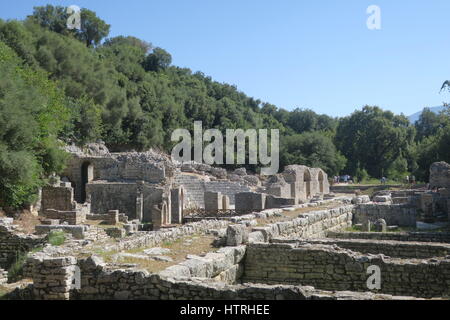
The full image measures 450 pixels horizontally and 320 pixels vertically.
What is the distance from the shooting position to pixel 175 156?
50375 mm

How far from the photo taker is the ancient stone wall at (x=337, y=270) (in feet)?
26.2

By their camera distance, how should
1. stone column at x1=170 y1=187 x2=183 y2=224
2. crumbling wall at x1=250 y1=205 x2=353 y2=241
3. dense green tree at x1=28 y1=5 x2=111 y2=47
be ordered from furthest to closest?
dense green tree at x1=28 y1=5 x2=111 y2=47 → stone column at x1=170 y1=187 x2=183 y2=224 → crumbling wall at x1=250 y1=205 x2=353 y2=241

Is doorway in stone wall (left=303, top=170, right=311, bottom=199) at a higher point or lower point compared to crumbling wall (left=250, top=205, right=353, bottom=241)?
higher

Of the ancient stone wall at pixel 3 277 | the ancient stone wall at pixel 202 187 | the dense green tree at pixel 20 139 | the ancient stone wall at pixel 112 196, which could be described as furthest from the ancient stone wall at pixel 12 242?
the ancient stone wall at pixel 202 187

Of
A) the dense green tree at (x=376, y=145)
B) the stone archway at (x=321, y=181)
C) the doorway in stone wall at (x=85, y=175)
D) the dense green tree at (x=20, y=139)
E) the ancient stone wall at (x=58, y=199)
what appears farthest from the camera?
the dense green tree at (x=376, y=145)

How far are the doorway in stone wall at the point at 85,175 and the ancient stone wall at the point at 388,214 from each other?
1831 cm

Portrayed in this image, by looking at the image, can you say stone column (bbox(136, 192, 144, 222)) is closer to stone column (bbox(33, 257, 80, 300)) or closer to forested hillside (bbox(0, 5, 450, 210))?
forested hillside (bbox(0, 5, 450, 210))

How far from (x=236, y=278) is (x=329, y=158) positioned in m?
48.9

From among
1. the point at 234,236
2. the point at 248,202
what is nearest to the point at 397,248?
the point at 234,236

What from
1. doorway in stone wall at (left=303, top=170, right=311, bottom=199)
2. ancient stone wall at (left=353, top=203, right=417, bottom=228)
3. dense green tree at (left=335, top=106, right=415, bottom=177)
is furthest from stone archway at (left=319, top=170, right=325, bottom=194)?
dense green tree at (left=335, top=106, right=415, bottom=177)

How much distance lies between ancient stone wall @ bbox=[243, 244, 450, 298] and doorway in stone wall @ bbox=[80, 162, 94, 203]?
77.0ft

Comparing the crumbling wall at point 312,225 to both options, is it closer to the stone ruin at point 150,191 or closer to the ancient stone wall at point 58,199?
the stone ruin at point 150,191

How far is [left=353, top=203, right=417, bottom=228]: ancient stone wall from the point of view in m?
17.8
